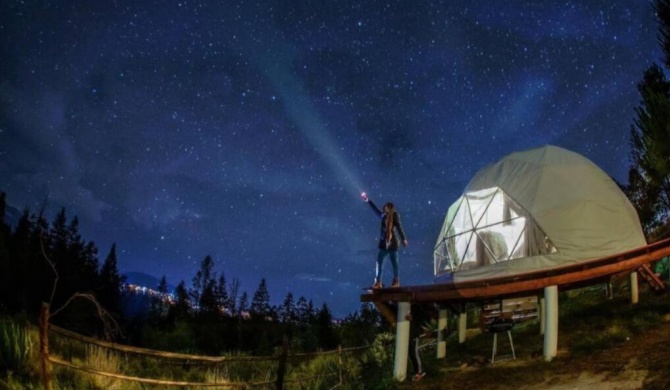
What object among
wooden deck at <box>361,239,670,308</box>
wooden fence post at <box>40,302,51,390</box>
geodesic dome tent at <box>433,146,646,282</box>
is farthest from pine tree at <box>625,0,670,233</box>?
wooden fence post at <box>40,302,51,390</box>

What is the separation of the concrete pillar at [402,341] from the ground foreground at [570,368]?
0.97 ft

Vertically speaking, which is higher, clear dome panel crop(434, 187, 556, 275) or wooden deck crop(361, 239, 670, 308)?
clear dome panel crop(434, 187, 556, 275)

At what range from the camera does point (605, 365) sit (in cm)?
734

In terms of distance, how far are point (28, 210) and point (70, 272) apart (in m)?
14.4

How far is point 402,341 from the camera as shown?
9125mm

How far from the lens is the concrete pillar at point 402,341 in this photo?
905 cm

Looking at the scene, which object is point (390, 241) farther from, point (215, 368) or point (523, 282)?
point (215, 368)

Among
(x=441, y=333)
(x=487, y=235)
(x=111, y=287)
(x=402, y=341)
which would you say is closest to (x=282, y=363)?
(x=402, y=341)

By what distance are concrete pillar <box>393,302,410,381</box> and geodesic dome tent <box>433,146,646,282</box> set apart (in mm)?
2441

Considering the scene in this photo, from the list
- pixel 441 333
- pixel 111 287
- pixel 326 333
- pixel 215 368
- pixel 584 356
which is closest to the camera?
pixel 584 356

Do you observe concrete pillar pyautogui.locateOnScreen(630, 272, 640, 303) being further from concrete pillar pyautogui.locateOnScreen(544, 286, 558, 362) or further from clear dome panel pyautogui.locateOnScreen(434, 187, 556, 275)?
concrete pillar pyautogui.locateOnScreen(544, 286, 558, 362)

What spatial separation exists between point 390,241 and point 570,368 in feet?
12.3

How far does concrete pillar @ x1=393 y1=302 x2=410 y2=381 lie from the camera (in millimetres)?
9047

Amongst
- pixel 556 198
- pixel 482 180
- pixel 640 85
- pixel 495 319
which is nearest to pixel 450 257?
pixel 482 180
